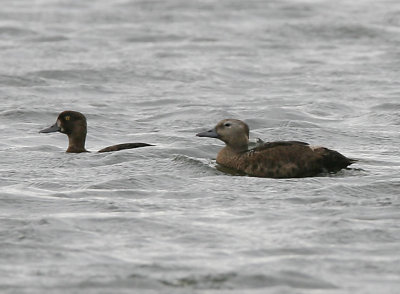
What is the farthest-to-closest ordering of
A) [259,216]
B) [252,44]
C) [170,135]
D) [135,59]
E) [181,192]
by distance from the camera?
[252,44] < [135,59] < [170,135] < [181,192] < [259,216]

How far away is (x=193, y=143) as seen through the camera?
14.1 m

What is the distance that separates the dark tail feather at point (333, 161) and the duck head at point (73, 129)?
335 cm

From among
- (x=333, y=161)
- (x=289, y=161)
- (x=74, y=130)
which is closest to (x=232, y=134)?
(x=289, y=161)

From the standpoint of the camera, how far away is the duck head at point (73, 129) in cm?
1366

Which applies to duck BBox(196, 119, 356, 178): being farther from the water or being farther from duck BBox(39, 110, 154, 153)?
duck BBox(39, 110, 154, 153)

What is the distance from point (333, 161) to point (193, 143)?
288 cm

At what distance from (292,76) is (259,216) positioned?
10.9 meters

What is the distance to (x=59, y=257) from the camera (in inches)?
339

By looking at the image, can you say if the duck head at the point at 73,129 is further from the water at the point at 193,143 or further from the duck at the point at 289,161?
the duck at the point at 289,161

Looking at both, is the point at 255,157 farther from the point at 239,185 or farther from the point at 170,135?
the point at 170,135

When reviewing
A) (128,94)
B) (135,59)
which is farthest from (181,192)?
(135,59)

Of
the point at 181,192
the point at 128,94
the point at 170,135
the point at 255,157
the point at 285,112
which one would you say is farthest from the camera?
the point at 128,94

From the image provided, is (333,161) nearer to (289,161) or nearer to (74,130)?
(289,161)

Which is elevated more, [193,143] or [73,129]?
[73,129]
